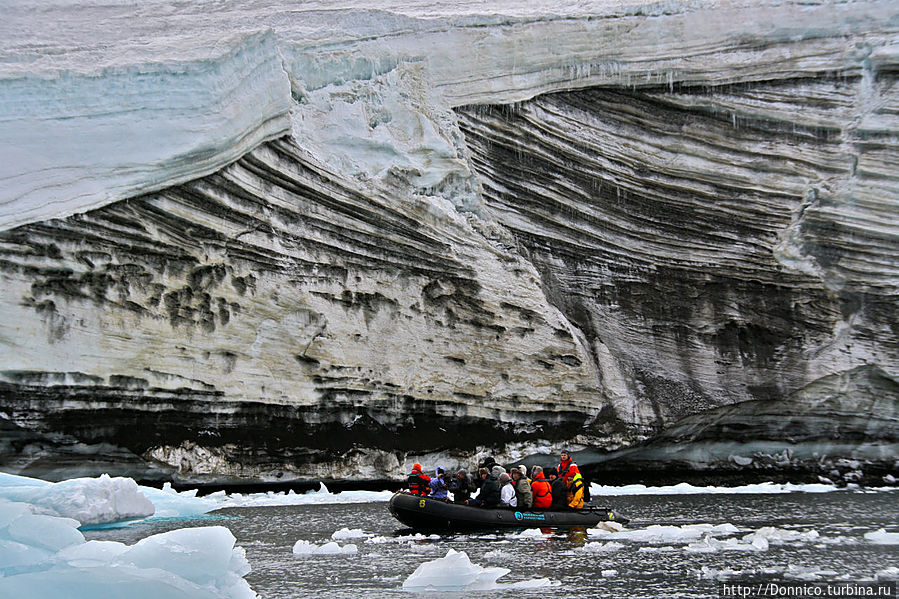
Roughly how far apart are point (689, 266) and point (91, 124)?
9.91m

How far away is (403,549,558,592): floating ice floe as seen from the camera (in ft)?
21.5

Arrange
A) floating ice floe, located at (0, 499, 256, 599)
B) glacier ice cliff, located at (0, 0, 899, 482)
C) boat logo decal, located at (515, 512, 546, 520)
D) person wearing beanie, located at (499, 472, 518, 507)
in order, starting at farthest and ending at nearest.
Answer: glacier ice cliff, located at (0, 0, 899, 482) < person wearing beanie, located at (499, 472, 518, 507) < boat logo decal, located at (515, 512, 546, 520) < floating ice floe, located at (0, 499, 256, 599)

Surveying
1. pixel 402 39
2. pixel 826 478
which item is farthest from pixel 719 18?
pixel 826 478

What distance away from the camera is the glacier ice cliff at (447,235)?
1306 cm

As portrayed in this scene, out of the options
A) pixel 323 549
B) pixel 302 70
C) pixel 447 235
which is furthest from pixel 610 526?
pixel 302 70

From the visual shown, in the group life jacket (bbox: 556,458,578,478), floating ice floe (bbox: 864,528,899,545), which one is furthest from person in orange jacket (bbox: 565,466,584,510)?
floating ice floe (bbox: 864,528,899,545)

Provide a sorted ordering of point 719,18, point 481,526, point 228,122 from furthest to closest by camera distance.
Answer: point 719,18, point 228,122, point 481,526

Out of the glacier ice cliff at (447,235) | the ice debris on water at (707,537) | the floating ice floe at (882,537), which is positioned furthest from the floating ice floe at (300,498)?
the floating ice floe at (882,537)

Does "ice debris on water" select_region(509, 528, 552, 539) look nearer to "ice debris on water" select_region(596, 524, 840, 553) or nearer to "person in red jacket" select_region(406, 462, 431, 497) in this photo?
"ice debris on water" select_region(596, 524, 840, 553)

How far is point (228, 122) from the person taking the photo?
44.5 ft

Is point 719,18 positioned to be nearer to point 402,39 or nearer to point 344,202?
point 402,39

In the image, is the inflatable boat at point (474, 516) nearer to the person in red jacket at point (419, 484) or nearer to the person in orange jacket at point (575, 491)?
the person in orange jacket at point (575, 491)

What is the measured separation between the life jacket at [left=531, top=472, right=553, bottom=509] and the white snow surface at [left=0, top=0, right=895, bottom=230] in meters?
6.02

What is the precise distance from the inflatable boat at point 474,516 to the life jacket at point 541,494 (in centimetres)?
18
